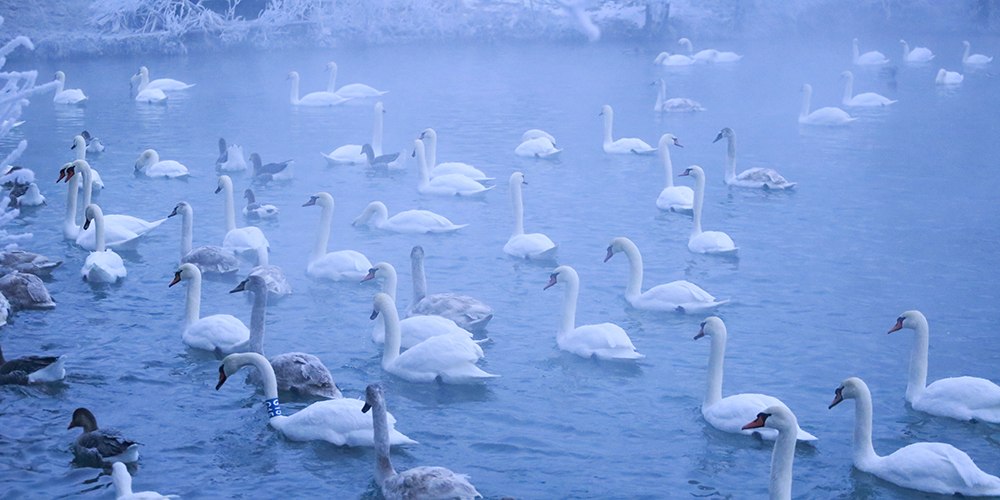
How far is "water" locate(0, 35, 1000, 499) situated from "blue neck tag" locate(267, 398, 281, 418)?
15 centimetres

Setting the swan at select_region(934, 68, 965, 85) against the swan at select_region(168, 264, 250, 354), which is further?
the swan at select_region(934, 68, 965, 85)

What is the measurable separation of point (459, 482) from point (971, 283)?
25.8 feet

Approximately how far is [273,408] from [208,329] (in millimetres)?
1799

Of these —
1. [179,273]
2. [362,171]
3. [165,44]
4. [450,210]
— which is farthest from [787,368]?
[165,44]

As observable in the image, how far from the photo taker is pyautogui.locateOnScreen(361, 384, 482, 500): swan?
628cm

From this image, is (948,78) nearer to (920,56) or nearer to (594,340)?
(920,56)

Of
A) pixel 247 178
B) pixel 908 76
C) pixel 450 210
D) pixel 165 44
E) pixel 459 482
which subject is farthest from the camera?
pixel 165 44

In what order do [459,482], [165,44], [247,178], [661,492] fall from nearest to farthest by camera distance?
[459,482], [661,492], [247,178], [165,44]

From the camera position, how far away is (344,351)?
941 cm

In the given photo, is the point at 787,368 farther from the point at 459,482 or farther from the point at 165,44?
the point at 165,44

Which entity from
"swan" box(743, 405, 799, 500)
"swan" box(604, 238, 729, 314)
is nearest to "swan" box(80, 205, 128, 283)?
"swan" box(604, 238, 729, 314)

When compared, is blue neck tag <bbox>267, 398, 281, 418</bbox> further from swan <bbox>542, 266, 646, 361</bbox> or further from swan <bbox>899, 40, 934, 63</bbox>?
swan <bbox>899, 40, 934, 63</bbox>

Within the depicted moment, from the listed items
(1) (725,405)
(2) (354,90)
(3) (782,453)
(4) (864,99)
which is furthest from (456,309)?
(4) (864,99)

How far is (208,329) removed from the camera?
9156 millimetres
